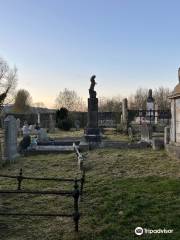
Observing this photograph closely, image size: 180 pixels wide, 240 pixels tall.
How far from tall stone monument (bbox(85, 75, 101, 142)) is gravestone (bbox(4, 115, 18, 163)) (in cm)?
489

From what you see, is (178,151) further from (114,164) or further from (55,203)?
(55,203)

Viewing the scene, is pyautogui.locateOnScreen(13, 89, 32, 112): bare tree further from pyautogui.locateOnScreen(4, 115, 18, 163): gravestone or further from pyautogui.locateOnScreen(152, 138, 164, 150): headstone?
pyautogui.locateOnScreen(152, 138, 164, 150): headstone

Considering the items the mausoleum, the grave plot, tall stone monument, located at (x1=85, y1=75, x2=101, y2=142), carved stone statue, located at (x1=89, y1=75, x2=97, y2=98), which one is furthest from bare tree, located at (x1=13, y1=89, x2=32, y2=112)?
the grave plot

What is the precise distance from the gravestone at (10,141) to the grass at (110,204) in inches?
114

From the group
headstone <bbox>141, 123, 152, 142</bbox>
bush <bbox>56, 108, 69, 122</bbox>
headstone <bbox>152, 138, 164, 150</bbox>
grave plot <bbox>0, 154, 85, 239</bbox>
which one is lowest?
grave plot <bbox>0, 154, 85, 239</bbox>

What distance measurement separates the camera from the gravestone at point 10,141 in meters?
15.1

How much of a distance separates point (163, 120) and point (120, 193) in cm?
2460

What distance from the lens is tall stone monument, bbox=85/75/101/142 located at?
20094mm

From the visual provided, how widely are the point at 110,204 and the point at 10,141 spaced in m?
8.98

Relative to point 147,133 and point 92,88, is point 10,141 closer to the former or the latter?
point 147,133

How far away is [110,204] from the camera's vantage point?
7336mm

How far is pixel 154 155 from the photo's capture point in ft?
45.7

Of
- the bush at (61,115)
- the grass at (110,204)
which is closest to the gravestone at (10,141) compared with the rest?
the grass at (110,204)

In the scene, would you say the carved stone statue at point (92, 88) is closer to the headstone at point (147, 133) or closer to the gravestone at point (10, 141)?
the headstone at point (147, 133)
